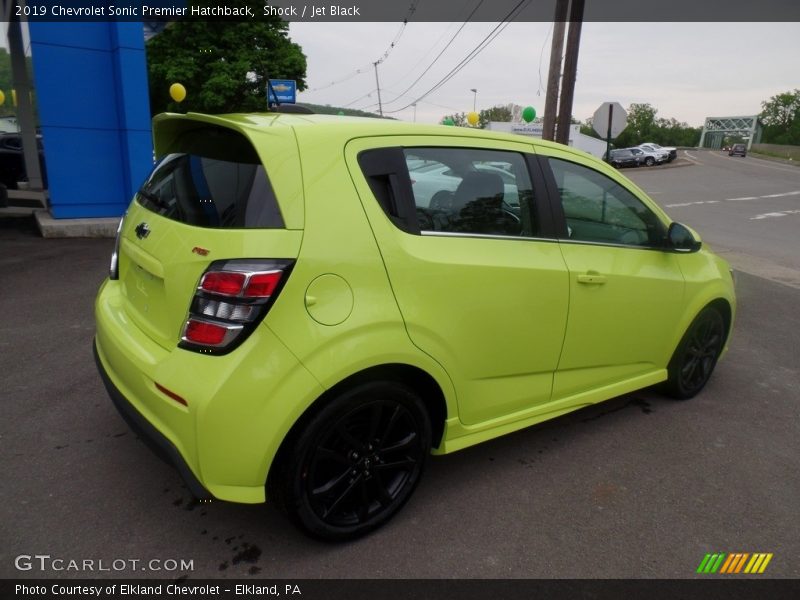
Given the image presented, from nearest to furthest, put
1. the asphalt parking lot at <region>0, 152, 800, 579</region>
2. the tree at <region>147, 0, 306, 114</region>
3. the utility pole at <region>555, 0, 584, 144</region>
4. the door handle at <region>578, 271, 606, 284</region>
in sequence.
Result: the asphalt parking lot at <region>0, 152, 800, 579</region> → the door handle at <region>578, 271, 606, 284</region> → the utility pole at <region>555, 0, 584, 144</region> → the tree at <region>147, 0, 306, 114</region>

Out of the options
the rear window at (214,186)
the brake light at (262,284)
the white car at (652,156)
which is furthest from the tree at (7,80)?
the white car at (652,156)

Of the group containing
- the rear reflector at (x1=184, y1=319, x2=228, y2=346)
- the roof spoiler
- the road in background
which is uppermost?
the roof spoiler

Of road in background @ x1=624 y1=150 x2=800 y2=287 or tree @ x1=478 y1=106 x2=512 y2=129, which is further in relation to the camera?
tree @ x1=478 y1=106 x2=512 y2=129

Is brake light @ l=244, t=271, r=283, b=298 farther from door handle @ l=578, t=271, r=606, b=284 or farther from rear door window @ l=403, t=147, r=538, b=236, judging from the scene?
door handle @ l=578, t=271, r=606, b=284

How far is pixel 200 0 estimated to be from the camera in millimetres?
33688

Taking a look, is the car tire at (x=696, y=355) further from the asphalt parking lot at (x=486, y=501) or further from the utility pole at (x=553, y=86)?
the utility pole at (x=553, y=86)

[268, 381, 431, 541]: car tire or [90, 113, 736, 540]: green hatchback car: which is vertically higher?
[90, 113, 736, 540]: green hatchback car

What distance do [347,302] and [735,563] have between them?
78.4 inches

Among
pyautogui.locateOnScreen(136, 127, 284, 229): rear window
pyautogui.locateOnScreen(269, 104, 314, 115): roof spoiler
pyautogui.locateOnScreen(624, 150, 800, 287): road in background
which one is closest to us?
pyautogui.locateOnScreen(136, 127, 284, 229): rear window

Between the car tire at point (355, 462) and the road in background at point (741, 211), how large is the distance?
768 centimetres

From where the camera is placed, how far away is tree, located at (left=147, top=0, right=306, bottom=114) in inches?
1345

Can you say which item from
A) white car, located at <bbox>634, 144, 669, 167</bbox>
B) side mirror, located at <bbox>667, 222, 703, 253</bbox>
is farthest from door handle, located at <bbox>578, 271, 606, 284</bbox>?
white car, located at <bbox>634, 144, 669, 167</bbox>

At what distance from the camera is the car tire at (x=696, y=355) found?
3.85m

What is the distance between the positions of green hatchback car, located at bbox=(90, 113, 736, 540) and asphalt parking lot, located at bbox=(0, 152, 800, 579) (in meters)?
0.28
